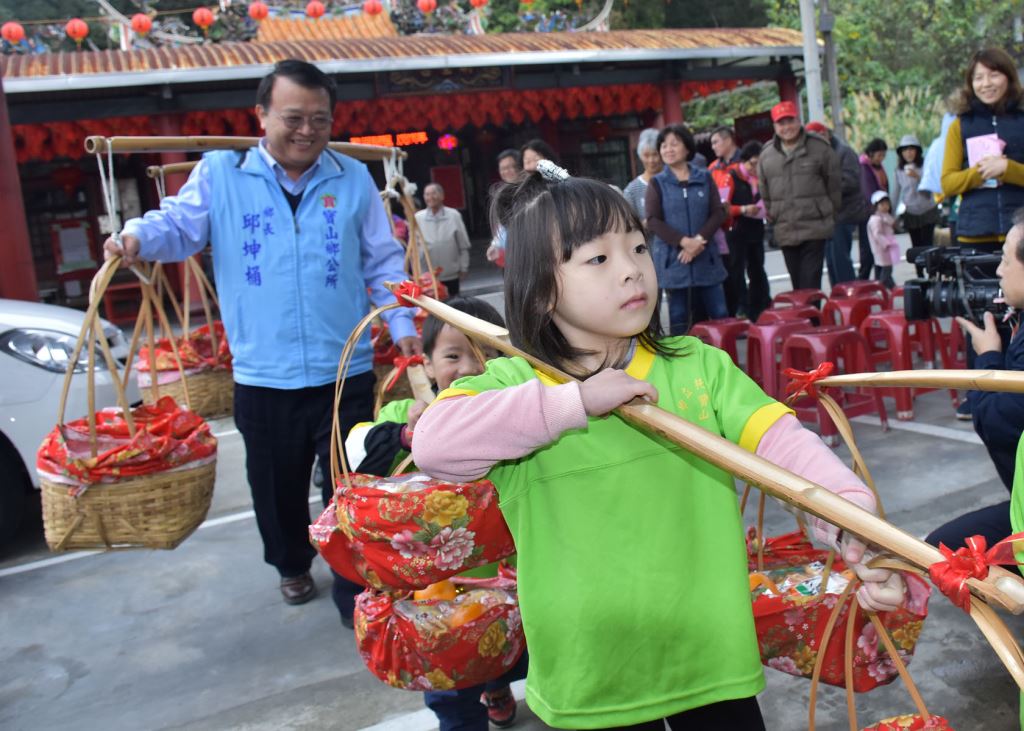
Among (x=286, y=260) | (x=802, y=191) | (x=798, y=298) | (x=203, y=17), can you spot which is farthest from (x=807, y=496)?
(x=203, y=17)

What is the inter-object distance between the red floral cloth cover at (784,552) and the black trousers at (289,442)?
135 cm

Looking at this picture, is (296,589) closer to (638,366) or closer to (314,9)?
(638,366)

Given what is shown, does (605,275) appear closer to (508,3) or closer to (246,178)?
(246,178)

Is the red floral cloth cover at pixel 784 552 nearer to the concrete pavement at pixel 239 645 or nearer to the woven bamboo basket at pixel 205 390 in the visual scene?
the concrete pavement at pixel 239 645

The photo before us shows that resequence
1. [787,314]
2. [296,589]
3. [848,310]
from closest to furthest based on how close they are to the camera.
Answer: [296,589], [787,314], [848,310]

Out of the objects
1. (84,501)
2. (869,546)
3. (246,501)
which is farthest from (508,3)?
(869,546)

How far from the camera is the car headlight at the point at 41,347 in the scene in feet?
13.2

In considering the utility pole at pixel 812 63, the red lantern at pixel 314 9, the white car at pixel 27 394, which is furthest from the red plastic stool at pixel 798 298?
the red lantern at pixel 314 9

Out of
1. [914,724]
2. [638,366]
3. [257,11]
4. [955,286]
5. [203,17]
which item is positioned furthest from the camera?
[257,11]

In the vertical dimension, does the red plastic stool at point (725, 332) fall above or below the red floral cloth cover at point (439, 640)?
above

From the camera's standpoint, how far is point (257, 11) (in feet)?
39.9

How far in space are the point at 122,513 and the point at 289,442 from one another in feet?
1.76

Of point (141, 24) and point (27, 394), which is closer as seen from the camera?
point (27, 394)

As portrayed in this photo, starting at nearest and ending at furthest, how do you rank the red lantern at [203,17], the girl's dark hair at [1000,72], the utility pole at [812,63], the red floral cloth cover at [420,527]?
the red floral cloth cover at [420,527], the girl's dark hair at [1000,72], the utility pole at [812,63], the red lantern at [203,17]
